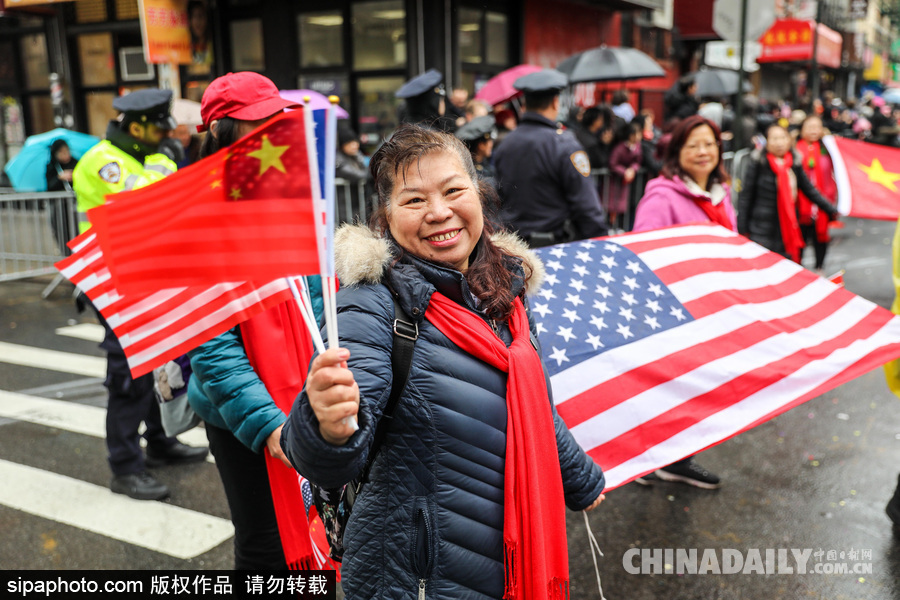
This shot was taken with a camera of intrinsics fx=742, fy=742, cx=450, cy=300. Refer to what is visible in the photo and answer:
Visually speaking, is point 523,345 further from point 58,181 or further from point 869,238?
point 869,238

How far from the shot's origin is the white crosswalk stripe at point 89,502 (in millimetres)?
4129

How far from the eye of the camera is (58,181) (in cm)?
1015

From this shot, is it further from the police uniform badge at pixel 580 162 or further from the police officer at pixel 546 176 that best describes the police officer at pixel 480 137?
the police uniform badge at pixel 580 162

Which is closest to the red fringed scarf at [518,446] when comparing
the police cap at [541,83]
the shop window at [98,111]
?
the police cap at [541,83]

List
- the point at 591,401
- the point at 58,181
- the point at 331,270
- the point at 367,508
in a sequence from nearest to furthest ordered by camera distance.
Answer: the point at 331,270 < the point at 367,508 < the point at 591,401 < the point at 58,181

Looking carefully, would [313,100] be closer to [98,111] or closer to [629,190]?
[629,190]

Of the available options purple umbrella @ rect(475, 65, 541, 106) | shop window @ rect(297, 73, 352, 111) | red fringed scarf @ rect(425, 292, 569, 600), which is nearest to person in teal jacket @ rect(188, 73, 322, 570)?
red fringed scarf @ rect(425, 292, 569, 600)

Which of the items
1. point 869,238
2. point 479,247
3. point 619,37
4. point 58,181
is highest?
point 619,37

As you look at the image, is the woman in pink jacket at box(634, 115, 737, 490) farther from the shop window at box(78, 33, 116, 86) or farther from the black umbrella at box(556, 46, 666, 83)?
the shop window at box(78, 33, 116, 86)

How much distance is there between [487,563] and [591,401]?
1.27 m

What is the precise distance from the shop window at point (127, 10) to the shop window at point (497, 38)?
7.03 metres

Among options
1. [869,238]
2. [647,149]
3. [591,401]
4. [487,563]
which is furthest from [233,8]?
[487,563]

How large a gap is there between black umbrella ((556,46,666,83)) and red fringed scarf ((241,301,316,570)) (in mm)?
10092

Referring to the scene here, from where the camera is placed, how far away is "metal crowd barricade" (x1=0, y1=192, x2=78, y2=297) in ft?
33.1
